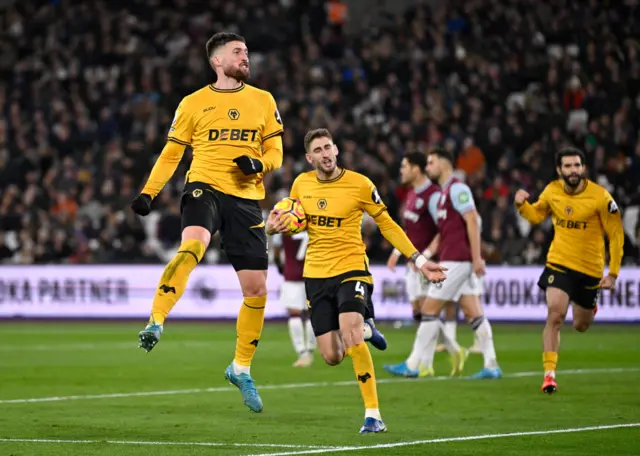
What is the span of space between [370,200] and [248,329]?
1534mm

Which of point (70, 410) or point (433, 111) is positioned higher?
point (433, 111)

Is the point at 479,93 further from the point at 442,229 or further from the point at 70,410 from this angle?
the point at 70,410

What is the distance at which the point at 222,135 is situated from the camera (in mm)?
10227

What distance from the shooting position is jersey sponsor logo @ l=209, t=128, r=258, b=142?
10.2 m

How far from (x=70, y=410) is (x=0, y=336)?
12.2 meters

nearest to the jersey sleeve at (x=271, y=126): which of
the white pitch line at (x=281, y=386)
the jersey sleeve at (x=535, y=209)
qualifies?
the jersey sleeve at (x=535, y=209)

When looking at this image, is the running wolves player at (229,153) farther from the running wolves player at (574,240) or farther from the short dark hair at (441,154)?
the short dark hair at (441,154)

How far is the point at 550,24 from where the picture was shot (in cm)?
2953

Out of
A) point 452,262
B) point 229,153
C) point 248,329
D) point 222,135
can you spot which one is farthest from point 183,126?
point 452,262

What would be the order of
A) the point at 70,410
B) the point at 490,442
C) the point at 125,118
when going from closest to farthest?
the point at 490,442 < the point at 70,410 < the point at 125,118

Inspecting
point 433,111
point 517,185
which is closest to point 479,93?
point 433,111

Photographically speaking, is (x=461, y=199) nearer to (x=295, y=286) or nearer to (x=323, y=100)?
(x=295, y=286)

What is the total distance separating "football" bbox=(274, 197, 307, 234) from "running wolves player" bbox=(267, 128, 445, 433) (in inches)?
3.6

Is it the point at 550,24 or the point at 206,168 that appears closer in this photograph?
the point at 206,168
